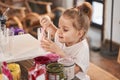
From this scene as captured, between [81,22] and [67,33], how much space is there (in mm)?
108

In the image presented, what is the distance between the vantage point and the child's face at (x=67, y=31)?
1.51m

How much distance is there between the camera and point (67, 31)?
1.52m

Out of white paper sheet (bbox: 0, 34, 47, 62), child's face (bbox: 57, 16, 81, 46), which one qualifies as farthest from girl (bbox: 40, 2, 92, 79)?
white paper sheet (bbox: 0, 34, 47, 62)

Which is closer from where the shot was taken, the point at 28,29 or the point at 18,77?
the point at 18,77

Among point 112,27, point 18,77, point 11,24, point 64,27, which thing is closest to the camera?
point 18,77

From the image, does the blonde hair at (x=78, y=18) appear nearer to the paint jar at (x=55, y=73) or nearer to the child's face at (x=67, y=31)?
the child's face at (x=67, y=31)

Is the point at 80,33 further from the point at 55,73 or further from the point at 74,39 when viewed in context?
the point at 55,73

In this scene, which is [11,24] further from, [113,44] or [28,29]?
[113,44]

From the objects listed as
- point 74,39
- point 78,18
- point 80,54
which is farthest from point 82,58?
point 78,18

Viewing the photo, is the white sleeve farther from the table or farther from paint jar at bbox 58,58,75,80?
the table

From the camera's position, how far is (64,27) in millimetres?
1521

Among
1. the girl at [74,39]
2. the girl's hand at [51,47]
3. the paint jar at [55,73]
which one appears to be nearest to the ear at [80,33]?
the girl at [74,39]

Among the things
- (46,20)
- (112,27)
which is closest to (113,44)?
(112,27)

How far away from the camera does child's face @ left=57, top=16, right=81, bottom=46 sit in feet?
4.97
